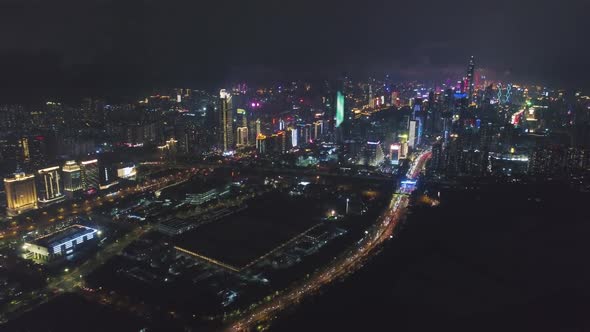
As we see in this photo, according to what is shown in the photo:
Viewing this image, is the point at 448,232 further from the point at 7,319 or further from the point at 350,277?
the point at 7,319

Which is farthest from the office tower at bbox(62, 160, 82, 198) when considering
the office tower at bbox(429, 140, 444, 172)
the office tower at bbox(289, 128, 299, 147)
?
the office tower at bbox(429, 140, 444, 172)

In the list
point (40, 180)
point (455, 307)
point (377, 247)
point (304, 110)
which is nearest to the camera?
point (455, 307)

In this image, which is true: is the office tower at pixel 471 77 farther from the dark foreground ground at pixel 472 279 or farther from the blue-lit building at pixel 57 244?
the blue-lit building at pixel 57 244

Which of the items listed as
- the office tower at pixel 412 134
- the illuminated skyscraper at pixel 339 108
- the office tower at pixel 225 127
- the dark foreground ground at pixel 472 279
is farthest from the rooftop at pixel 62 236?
the illuminated skyscraper at pixel 339 108

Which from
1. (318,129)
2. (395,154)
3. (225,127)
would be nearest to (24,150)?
(225,127)

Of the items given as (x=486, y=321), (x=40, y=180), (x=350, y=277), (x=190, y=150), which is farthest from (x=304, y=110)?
(x=486, y=321)

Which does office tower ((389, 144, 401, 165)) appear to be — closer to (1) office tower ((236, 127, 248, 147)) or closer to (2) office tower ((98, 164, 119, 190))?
(1) office tower ((236, 127, 248, 147))

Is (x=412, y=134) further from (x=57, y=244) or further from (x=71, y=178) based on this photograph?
(x=57, y=244)
